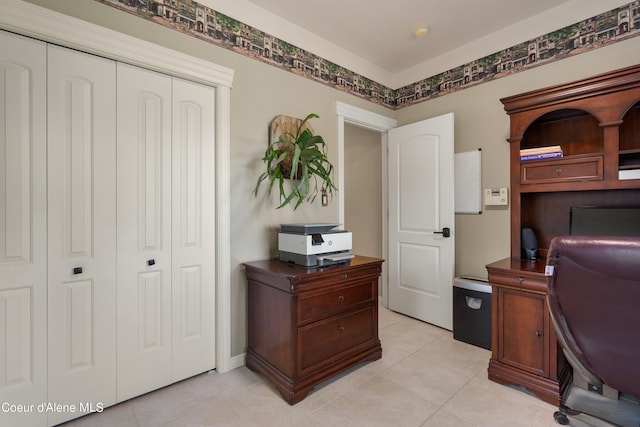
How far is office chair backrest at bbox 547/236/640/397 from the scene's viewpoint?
1062mm

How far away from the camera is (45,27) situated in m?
1.56

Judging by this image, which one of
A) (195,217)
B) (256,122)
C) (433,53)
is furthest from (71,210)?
(433,53)

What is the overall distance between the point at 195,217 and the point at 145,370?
1.01m

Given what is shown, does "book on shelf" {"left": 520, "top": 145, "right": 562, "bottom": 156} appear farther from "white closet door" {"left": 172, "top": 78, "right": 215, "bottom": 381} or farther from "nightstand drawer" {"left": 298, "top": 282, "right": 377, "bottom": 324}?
"white closet door" {"left": 172, "top": 78, "right": 215, "bottom": 381}

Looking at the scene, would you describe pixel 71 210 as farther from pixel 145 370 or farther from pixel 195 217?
pixel 145 370

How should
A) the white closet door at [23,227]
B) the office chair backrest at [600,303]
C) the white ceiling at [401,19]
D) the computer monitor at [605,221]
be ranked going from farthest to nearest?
the white ceiling at [401,19] → the computer monitor at [605,221] → the white closet door at [23,227] → the office chair backrest at [600,303]

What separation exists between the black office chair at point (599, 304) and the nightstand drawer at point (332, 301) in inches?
46.5

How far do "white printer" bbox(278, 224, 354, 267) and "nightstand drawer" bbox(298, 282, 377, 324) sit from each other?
214mm

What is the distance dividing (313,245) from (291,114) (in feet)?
3.91

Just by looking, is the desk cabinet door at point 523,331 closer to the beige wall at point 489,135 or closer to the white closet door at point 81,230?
the beige wall at point 489,135

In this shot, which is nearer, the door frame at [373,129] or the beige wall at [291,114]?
the beige wall at [291,114]

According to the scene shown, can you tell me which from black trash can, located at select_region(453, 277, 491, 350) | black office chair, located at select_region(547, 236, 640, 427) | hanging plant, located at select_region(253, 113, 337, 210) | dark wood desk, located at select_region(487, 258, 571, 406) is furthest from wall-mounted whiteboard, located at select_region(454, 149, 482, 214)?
A: black office chair, located at select_region(547, 236, 640, 427)

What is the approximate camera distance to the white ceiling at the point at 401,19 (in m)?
2.35

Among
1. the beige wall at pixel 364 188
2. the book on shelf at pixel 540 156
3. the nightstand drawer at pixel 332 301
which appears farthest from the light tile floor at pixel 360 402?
the beige wall at pixel 364 188
